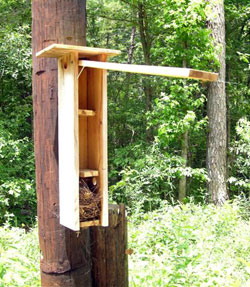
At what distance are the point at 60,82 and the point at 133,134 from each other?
25.4 feet

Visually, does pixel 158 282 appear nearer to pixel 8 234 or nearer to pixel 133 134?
pixel 8 234

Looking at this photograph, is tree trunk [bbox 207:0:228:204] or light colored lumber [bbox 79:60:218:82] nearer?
light colored lumber [bbox 79:60:218:82]

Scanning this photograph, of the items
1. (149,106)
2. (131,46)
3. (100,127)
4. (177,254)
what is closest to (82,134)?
(100,127)

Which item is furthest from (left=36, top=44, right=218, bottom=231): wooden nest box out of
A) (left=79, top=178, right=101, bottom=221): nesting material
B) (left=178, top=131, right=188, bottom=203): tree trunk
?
(left=178, top=131, right=188, bottom=203): tree trunk

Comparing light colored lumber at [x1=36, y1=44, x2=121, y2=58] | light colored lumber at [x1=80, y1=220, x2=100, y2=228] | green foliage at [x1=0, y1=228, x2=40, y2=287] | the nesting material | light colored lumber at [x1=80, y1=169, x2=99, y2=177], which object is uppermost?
light colored lumber at [x1=36, y1=44, x2=121, y2=58]

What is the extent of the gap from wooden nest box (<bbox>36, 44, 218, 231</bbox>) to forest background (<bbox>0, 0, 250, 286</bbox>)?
2.71 m

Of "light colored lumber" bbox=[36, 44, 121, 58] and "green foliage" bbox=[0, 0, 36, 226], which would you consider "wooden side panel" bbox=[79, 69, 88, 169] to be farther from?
"green foliage" bbox=[0, 0, 36, 226]

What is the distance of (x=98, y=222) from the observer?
5.90 feet

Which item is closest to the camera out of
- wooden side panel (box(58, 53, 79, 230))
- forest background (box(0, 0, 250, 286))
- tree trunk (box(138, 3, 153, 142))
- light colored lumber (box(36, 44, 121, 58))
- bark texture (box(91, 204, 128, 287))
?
light colored lumber (box(36, 44, 121, 58))

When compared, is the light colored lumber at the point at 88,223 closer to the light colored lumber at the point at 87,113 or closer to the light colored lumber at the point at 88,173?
the light colored lumber at the point at 88,173

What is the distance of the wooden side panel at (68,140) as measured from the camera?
1666 mm

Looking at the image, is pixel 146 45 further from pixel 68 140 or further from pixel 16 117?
pixel 68 140

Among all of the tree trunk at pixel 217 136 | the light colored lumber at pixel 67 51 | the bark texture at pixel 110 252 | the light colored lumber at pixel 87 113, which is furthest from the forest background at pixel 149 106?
the light colored lumber at pixel 67 51

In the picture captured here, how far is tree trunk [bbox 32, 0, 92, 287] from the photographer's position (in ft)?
5.84
